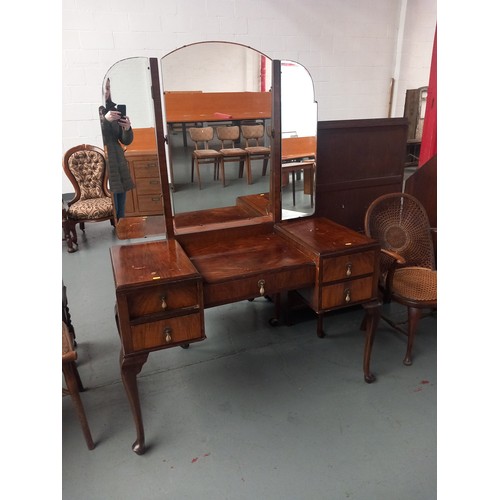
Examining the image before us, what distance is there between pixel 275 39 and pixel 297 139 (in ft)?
11.3

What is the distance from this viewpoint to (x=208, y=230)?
184 centimetres

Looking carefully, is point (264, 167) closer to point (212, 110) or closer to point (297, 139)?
point (297, 139)

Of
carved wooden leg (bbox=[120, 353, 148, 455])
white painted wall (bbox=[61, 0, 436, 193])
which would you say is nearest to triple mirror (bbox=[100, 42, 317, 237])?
carved wooden leg (bbox=[120, 353, 148, 455])

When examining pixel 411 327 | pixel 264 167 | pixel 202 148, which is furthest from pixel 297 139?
pixel 411 327

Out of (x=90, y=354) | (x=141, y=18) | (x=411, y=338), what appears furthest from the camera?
(x=141, y=18)

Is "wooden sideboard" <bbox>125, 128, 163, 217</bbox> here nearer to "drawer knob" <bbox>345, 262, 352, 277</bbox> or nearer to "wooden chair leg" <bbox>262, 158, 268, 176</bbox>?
"wooden chair leg" <bbox>262, 158, 268, 176</bbox>

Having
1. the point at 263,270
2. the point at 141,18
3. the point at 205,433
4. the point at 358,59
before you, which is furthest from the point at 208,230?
the point at 358,59

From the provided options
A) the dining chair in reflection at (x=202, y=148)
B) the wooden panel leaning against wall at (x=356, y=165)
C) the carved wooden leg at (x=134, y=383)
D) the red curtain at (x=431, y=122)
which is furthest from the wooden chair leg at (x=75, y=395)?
the red curtain at (x=431, y=122)

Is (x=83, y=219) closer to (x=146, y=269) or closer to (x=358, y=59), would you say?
(x=146, y=269)

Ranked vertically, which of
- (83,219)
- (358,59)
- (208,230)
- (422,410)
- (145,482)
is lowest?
(145,482)

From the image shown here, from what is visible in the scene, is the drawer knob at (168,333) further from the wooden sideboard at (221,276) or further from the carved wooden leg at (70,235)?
the carved wooden leg at (70,235)

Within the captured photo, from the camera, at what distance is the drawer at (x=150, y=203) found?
68.3 inches

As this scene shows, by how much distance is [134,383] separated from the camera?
1466 mm

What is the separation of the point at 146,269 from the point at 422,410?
4.39 ft
